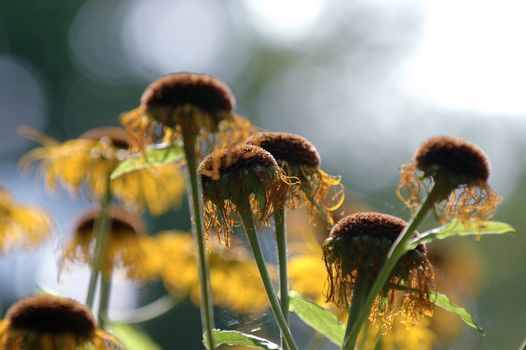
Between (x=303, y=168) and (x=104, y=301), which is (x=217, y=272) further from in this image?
(x=303, y=168)

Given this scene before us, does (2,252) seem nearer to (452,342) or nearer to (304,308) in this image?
(452,342)

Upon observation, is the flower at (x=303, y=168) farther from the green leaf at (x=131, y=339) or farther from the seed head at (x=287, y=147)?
the green leaf at (x=131, y=339)

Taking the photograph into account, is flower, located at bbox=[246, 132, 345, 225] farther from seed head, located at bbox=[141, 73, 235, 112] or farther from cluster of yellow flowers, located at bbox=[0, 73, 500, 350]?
seed head, located at bbox=[141, 73, 235, 112]

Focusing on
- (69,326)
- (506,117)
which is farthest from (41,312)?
(506,117)

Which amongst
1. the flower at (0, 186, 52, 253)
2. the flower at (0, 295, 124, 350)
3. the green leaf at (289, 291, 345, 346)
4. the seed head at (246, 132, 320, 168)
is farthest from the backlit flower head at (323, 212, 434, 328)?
the flower at (0, 186, 52, 253)

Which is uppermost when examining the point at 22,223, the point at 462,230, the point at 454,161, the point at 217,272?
the point at 454,161

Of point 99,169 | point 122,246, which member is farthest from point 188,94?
point 122,246
